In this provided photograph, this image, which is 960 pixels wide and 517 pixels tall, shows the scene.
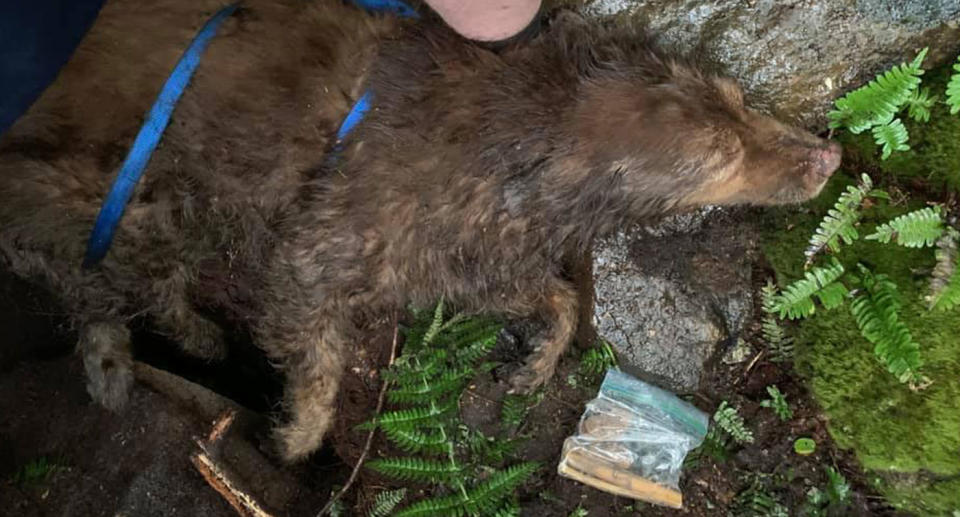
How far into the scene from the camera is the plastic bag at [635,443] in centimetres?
465

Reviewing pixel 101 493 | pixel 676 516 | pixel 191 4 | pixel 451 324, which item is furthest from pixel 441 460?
pixel 191 4

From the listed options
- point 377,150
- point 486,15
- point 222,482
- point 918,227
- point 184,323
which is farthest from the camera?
point 184,323

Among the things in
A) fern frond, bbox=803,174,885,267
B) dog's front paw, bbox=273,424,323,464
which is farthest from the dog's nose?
dog's front paw, bbox=273,424,323,464

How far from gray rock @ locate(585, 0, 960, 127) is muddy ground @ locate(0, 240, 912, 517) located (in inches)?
43.6

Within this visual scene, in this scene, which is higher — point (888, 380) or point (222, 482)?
point (888, 380)

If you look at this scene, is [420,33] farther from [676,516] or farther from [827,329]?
[676,516]

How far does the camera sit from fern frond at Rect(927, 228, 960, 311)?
13.1 feet

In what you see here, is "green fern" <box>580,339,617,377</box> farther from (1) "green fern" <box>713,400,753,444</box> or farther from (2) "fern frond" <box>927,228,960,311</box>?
(2) "fern frond" <box>927,228,960,311</box>

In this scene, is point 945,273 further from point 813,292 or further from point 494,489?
point 494,489

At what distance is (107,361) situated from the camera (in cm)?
481

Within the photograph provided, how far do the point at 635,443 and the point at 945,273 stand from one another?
189 cm

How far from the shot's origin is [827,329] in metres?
4.56

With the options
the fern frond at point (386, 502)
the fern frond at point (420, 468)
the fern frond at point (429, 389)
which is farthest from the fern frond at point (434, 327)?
the fern frond at point (386, 502)

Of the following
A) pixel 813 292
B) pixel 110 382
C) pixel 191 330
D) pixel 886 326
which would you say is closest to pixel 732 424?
pixel 813 292
